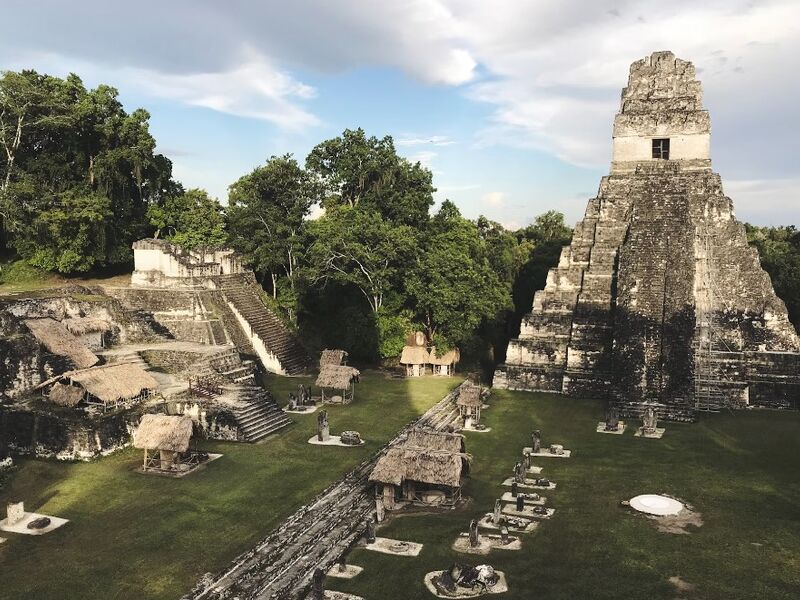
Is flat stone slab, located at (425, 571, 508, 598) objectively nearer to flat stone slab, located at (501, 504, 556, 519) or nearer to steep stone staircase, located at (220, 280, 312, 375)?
flat stone slab, located at (501, 504, 556, 519)

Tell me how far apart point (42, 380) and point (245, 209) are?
1685 cm

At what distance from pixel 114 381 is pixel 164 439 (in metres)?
3.77

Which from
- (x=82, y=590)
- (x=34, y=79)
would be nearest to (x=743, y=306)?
(x=82, y=590)

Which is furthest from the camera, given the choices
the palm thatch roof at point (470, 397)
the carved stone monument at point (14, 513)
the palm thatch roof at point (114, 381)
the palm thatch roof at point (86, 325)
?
the palm thatch roof at point (86, 325)

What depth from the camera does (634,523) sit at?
14180mm

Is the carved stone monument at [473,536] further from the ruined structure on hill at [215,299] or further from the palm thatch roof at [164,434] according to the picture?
the ruined structure on hill at [215,299]

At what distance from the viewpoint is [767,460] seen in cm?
1819

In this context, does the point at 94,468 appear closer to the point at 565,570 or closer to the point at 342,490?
the point at 342,490

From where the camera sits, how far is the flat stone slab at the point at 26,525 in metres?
13.7

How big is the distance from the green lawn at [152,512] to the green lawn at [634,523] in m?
3.04

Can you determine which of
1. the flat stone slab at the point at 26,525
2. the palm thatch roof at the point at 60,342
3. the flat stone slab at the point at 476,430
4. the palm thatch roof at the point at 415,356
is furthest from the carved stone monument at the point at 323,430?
the palm thatch roof at the point at 415,356

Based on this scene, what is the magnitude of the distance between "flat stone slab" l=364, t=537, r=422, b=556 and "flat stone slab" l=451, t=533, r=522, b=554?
0.82 meters

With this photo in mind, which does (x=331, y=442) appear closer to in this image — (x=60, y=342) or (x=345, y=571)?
(x=345, y=571)

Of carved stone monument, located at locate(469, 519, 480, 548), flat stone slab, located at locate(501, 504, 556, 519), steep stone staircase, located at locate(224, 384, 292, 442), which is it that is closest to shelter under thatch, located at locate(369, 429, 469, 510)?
flat stone slab, located at locate(501, 504, 556, 519)
